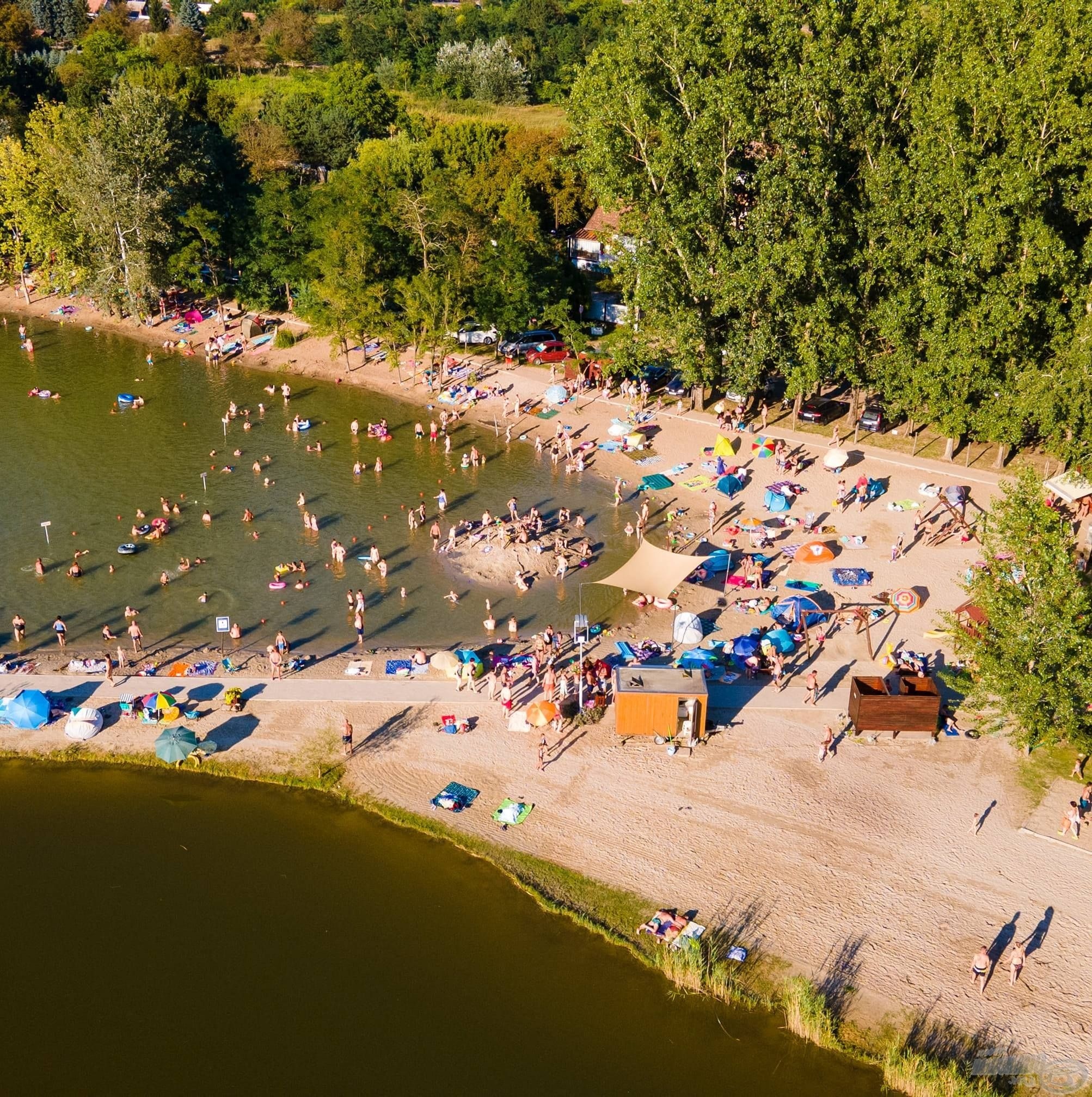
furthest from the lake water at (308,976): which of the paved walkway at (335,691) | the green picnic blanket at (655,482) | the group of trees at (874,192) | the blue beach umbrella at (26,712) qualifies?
the group of trees at (874,192)

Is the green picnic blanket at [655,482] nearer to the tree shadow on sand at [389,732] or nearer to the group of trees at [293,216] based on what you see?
the group of trees at [293,216]

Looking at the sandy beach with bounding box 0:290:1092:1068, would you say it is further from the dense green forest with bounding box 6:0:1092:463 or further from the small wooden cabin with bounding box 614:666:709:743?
the dense green forest with bounding box 6:0:1092:463

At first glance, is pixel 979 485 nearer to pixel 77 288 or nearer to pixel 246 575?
pixel 246 575

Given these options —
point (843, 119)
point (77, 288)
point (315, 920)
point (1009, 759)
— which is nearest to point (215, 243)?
point (77, 288)

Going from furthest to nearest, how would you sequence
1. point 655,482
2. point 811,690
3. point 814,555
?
point 655,482
point 814,555
point 811,690

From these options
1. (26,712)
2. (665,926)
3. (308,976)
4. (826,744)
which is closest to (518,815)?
(665,926)

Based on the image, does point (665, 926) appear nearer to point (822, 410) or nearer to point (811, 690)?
point (811, 690)
